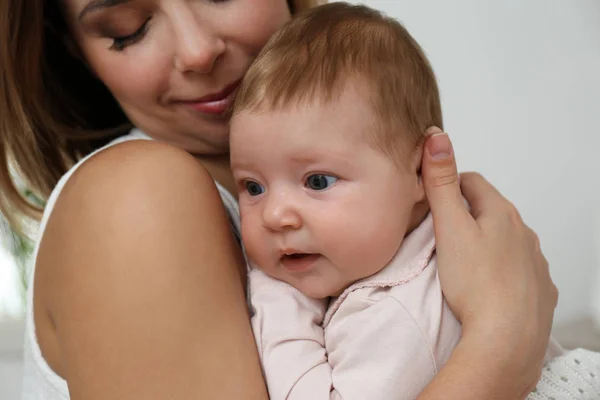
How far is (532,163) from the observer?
2.25 meters

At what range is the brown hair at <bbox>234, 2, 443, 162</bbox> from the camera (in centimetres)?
102

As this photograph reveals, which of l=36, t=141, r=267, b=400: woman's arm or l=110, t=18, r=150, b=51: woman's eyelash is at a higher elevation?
l=110, t=18, r=150, b=51: woman's eyelash

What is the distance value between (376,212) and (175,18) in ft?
1.48

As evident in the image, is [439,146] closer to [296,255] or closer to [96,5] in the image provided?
[296,255]

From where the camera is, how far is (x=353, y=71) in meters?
1.02

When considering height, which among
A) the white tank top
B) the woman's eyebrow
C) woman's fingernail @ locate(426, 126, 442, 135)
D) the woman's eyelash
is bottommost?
the white tank top

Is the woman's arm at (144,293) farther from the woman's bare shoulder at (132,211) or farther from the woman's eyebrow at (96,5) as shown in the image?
the woman's eyebrow at (96,5)

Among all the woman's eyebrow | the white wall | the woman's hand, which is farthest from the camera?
the white wall

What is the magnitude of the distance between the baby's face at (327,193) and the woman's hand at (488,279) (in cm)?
6

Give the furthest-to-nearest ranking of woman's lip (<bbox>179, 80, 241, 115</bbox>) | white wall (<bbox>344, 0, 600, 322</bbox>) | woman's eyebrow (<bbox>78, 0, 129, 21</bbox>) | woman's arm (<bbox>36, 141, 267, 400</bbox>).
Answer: white wall (<bbox>344, 0, 600, 322</bbox>) → woman's lip (<bbox>179, 80, 241, 115</bbox>) → woman's eyebrow (<bbox>78, 0, 129, 21</bbox>) → woman's arm (<bbox>36, 141, 267, 400</bbox>)

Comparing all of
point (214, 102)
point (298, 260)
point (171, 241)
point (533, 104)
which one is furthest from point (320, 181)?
point (533, 104)

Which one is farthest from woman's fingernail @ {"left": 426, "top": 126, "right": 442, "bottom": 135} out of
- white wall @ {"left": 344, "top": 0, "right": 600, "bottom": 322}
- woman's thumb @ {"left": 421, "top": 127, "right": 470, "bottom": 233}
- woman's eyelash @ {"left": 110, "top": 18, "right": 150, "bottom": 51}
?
white wall @ {"left": 344, "top": 0, "right": 600, "bottom": 322}

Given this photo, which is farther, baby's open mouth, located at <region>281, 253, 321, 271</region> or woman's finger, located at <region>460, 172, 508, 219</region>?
woman's finger, located at <region>460, 172, 508, 219</region>

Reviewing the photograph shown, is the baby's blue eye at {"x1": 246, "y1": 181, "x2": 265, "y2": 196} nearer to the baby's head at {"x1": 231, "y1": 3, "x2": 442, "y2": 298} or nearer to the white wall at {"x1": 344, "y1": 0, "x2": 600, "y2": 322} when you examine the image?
the baby's head at {"x1": 231, "y1": 3, "x2": 442, "y2": 298}
